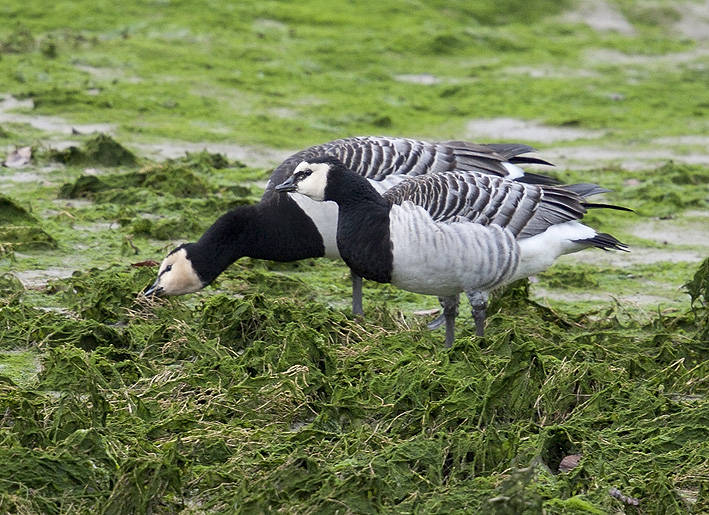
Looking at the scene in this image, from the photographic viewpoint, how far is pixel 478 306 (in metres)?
6.76

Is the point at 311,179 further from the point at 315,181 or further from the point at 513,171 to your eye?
the point at 513,171

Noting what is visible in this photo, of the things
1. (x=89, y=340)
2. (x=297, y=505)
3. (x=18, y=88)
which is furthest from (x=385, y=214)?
(x=18, y=88)

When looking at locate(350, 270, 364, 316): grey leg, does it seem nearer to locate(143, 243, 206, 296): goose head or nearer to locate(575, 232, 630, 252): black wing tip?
locate(143, 243, 206, 296): goose head

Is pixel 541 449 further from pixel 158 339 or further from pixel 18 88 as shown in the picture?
pixel 18 88

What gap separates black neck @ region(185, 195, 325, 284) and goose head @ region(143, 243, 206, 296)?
0.11 meters

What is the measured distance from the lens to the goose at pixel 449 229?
20.9 ft

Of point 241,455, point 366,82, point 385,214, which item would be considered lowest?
point 366,82

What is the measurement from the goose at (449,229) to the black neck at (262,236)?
0.86 meters

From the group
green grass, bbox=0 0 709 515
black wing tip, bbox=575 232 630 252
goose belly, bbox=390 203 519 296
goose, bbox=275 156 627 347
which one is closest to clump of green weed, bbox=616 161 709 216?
green grass, bbox=0 0 709 515

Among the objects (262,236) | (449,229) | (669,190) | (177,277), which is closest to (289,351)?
(449,229)

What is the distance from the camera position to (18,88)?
13844 millimetres

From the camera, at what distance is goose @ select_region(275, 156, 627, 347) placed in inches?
251

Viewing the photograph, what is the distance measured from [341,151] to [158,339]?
2075mm

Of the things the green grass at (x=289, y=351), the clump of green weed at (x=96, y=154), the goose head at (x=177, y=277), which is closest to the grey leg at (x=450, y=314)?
the green grass at (x=289, y=351)
